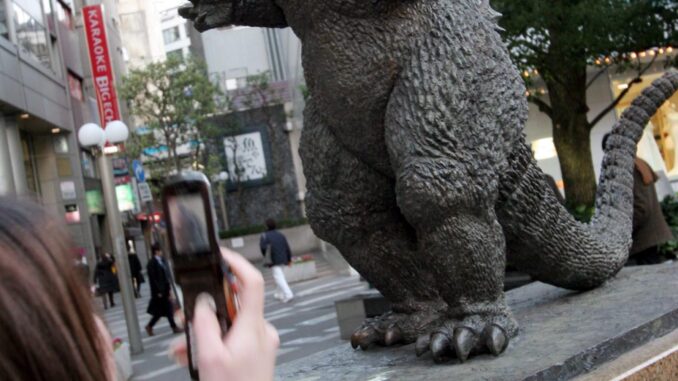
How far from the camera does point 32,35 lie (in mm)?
23750

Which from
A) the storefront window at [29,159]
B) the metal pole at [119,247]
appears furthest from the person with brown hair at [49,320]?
the storefront window at [29,159]

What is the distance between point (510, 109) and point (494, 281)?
0.52 metres

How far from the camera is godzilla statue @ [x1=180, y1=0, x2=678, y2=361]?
244cm

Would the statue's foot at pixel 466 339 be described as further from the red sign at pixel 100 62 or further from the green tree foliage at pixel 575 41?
the red sign at pixel 100 62

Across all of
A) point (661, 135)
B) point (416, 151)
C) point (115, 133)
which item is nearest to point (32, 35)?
point (115, 133)

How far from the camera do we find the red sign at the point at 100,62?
1981 centimetres

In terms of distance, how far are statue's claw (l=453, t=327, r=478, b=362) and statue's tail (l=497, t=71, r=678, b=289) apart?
1.95ft

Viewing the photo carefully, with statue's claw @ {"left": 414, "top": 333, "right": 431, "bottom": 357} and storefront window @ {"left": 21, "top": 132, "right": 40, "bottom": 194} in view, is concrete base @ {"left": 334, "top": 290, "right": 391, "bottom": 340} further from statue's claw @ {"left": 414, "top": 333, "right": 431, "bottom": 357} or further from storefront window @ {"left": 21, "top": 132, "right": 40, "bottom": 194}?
storefront window @ {"left": 21, "top": 132, "right": 40, "bottom": 194}

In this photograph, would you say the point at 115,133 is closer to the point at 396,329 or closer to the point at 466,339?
the point at 396,329

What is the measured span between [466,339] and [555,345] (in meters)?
0.25

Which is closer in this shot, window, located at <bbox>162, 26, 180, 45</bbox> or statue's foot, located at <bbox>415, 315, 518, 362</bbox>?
statue's foot, located at <bbox>415, 315, 518, 362</bbox>

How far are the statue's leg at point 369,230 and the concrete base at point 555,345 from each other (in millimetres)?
108

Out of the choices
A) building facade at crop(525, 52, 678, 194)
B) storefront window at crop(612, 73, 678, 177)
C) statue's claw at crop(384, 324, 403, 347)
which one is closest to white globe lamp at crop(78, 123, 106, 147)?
statue's claw at crop(384, 324, 403, 347)

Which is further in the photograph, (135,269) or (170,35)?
(170,35)
